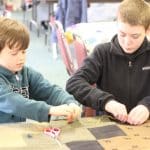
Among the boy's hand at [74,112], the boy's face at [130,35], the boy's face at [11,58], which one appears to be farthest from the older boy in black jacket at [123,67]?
the boy's face at [11,58]

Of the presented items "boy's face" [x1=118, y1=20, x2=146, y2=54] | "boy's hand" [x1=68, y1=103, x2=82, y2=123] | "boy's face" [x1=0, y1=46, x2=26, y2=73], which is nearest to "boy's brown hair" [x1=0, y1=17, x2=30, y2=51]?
"boy's face" [x1=0, y1=46, x2=26, y2=73]

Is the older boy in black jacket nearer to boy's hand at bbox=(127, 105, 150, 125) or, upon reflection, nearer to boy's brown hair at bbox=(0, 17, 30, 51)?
boy's hand at bbox=(127, 105, 150, 125)

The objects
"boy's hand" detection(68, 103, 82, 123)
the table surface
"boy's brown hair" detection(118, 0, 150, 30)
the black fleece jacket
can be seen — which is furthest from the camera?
the black fleece jacket

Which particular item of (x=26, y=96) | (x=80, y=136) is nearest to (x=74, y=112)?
(x=80, y=136)

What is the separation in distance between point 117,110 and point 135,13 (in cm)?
37

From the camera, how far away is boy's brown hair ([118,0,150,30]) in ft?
4.74

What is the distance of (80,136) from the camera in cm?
115

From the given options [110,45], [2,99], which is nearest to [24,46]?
[2,99]

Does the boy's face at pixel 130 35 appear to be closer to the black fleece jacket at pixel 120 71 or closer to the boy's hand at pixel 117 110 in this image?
the black fleece jacket at pixel 120 71

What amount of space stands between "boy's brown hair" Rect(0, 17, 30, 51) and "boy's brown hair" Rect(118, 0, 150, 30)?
373mm

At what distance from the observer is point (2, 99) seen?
131 centimetres

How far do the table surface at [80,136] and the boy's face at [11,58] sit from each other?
219 mm

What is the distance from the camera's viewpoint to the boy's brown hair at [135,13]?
4.74 ft

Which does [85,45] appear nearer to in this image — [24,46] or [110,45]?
[110,45]
